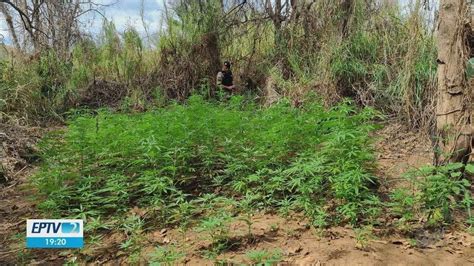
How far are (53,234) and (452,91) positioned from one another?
328cm

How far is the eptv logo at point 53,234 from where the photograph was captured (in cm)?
301

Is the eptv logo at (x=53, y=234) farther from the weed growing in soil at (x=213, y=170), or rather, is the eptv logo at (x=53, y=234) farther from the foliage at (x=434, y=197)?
the foliage at (x=434, y=197)

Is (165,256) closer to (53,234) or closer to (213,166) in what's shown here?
(53,234)

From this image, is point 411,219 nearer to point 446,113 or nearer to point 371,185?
point 371,185

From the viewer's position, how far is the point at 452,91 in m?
3.55

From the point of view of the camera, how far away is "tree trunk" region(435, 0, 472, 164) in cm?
349

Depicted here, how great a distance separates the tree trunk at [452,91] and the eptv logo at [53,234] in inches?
113

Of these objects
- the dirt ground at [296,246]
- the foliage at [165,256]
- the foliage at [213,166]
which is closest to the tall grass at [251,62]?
the foliage at [213,166]

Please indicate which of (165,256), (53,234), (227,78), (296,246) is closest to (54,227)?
(53,234)

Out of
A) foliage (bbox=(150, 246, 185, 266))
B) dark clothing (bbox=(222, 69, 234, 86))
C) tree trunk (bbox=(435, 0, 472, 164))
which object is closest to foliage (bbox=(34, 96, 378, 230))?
foliage (bbox=(150, 246, 185, 266))

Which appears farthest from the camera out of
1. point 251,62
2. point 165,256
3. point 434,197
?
point 251,62

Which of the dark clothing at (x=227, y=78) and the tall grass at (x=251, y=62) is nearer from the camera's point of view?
the tall grass at (x=251, y=62)

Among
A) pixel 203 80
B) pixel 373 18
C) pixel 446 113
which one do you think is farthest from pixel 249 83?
pixel 446 113

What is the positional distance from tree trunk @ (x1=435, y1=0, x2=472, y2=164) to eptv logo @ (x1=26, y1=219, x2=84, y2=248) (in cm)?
288
